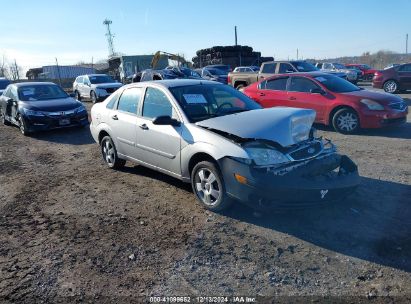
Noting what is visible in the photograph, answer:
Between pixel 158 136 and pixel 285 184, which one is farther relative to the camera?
pixel 158 136

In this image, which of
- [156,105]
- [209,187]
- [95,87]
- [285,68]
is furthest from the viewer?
[95,87]

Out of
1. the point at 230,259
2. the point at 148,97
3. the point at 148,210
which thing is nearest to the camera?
the point at 230,259

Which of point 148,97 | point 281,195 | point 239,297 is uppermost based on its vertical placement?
point 148,97

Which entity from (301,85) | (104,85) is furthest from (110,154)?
(104,85)

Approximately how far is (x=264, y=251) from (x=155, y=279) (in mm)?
1115

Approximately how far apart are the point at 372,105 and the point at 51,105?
8.74m

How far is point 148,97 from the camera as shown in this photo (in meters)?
5.73

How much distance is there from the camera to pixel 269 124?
4449 mm

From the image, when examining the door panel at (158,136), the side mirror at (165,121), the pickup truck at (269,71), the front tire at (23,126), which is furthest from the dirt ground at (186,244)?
the pickup truck at (269,71)

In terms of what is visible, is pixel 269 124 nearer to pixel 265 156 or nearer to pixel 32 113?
pixel 265 156

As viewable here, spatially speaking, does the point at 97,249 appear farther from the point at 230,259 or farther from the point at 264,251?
the point at 264,251

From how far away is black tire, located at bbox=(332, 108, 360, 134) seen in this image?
904cm

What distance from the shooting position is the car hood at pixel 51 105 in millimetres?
10852

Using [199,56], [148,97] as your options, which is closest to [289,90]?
[148,97]
